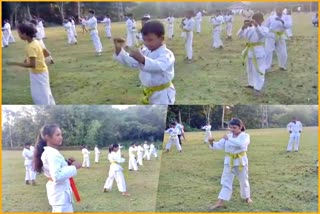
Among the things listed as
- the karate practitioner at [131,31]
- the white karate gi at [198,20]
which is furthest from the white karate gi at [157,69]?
the white karate gi at [198,20]

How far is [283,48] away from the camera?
18.8 ft

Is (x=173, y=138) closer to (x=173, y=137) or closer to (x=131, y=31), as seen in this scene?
(x=173, y=137)

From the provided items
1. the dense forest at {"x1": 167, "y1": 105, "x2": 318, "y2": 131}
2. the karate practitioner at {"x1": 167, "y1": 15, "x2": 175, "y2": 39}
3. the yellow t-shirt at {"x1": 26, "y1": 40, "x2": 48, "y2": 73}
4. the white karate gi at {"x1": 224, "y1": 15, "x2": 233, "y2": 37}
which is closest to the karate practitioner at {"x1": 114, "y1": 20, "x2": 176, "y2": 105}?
the dense forest at {"x1": 167, "y1": 105, "x2": 318, "y2": 131}

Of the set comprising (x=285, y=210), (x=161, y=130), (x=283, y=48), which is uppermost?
(x=283, y=48)

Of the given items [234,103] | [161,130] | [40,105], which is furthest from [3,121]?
[234,103]

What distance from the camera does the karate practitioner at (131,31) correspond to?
556 centimetres

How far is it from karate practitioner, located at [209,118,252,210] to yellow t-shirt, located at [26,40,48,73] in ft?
5.68

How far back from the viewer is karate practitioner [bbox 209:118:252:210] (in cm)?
533

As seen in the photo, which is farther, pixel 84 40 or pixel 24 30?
pixel 84 40

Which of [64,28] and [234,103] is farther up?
[64,28]

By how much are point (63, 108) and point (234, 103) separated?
165 cm

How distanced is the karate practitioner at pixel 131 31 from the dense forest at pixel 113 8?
0.07 m

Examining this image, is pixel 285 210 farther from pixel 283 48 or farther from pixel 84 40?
pixel 84 40

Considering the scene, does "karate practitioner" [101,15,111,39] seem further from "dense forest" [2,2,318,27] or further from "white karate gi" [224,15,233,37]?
"white karate gi" [224,15,233,37]
